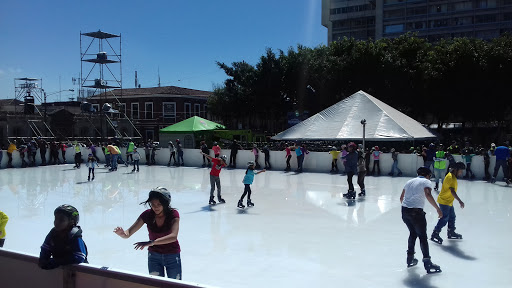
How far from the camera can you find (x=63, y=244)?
362 centimetres

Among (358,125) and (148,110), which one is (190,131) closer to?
(358,125)

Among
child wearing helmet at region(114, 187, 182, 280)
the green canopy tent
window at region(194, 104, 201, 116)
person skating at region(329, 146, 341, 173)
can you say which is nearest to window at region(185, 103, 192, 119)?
window at region(194, 104, 201, 116)

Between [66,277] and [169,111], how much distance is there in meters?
42.7

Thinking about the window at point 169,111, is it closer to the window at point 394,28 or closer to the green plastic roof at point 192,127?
the green plastic roof at point 192,127

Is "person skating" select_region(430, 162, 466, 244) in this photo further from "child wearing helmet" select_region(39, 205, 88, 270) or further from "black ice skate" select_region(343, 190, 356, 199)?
"child wearing helmet" select_region(39, 205, 88, 270)

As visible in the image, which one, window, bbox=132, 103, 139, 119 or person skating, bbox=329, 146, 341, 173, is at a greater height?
window, bbox=132, 103, 139, 119

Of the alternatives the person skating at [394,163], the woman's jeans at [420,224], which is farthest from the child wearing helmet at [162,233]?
the person skating at [394,163]

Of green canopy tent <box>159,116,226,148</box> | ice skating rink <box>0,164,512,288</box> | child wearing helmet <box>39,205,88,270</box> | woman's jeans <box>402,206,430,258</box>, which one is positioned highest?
green canopy tent <box>159,116,226,148</box>

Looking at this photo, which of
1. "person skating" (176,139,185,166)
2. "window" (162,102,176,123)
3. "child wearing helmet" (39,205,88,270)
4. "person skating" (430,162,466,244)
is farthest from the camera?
"window" (162,102,176,123)

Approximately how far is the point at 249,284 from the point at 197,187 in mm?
9856

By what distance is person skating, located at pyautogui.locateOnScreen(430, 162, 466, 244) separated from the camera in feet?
23.3

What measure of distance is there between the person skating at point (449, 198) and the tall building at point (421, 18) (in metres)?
49.1

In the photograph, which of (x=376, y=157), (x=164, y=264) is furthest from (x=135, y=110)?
(x=164, y=264)

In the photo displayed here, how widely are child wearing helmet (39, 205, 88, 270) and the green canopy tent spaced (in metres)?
24.6
